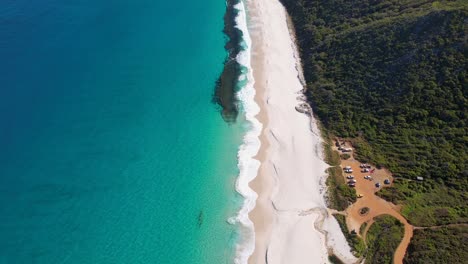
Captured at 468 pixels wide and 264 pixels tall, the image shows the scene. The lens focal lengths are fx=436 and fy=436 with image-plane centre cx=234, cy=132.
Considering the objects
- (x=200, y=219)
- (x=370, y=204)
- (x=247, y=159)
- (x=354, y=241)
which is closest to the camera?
(x=354, y=241)

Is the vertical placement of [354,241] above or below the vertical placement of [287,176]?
below

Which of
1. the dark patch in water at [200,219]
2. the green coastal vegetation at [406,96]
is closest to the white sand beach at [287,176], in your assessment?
the green coastal vegetation at [406,96]

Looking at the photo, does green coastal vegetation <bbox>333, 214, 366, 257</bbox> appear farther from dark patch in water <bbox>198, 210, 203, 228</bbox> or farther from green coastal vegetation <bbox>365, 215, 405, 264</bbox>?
dark patch in water <bbox>198, 210, 203, 228</bbox>

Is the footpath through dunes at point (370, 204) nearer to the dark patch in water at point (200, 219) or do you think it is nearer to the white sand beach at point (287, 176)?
the white sand beach at point (287, 176)

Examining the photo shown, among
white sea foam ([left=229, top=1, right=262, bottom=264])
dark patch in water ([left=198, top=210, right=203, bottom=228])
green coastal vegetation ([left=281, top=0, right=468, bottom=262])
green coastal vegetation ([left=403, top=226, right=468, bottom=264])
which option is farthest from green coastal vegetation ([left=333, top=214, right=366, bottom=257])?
dark patch in water ([left=198, top=210, right=203, bottom=228])

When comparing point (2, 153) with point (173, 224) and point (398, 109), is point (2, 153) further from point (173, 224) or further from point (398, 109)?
point (398, 109)

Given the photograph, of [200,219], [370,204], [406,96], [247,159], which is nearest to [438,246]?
[370,204]

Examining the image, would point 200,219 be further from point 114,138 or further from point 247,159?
point 114,138
